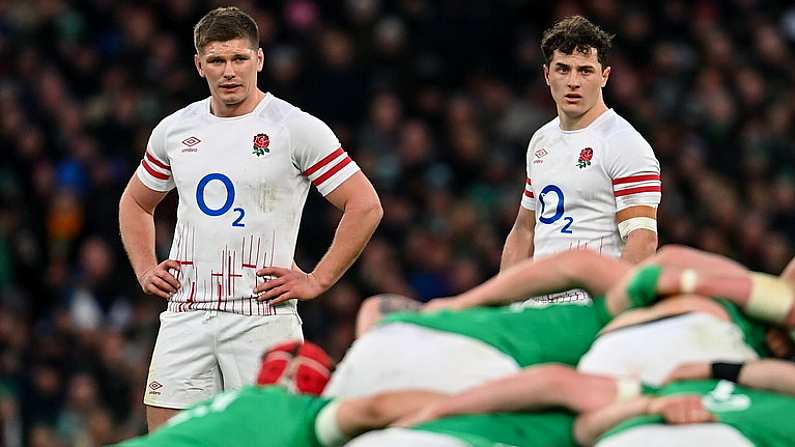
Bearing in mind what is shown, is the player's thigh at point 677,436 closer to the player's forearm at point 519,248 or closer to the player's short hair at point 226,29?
the player's forearm at point 519,248

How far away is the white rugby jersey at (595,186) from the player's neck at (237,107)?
50.8 inches

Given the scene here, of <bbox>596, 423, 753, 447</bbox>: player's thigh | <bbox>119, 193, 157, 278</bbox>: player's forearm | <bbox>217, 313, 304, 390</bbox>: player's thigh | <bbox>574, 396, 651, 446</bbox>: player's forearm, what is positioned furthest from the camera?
<bbox>119, 193, 157, 278</bbox>: player's forearm

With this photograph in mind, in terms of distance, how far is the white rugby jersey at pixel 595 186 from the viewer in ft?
22.9

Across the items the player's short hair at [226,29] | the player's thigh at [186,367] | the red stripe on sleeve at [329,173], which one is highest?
the player's short hair at [226,29]

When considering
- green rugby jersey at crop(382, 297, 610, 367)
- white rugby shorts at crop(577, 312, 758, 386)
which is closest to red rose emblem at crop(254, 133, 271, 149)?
green rugby jersey at crop(382, 297, 610, 367)

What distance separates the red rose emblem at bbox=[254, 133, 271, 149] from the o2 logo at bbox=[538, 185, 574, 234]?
1.24m

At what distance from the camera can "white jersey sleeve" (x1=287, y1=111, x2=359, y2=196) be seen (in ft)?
22.5

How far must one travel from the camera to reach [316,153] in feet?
22.5

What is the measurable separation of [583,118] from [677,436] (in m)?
2.62

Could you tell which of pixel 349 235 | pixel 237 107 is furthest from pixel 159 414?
pixel 237 107

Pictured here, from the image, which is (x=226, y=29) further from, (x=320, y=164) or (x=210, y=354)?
Answer: (x=210, y=354)

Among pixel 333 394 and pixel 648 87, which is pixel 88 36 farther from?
pixel 333 394

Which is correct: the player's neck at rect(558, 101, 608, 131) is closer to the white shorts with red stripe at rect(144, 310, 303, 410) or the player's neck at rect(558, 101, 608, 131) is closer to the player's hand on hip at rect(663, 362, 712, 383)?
the white shorts with red stripe at rect(144, 310, 303, 410)

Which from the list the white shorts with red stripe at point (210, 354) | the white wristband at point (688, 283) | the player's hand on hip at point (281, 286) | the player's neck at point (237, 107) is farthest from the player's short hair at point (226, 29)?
the white wristband at point (688, 283)
